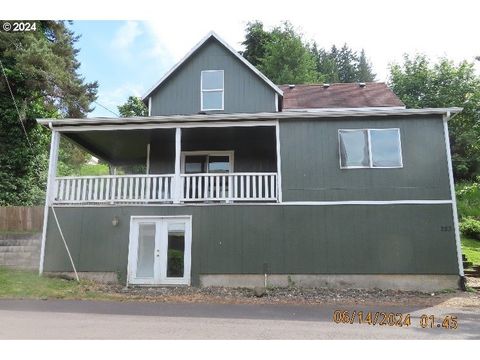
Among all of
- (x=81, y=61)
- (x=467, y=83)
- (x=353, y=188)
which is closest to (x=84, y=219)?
(x=353, y=188)

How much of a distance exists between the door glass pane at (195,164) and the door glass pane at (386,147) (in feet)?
20.2

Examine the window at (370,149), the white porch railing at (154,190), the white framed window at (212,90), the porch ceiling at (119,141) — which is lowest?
the white porch railing at (154,190)

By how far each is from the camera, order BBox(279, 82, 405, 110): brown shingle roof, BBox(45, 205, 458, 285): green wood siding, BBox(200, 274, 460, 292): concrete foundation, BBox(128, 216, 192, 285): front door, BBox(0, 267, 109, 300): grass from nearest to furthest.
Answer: BBox(0, 267, 109, 300): grass → BBox(200, 274, 460, 292): concrete foundation → BBox(45, 205, 458, 285): green wood siding → BBox(128, 216, 192, 285): front door → BBox(279, 82, 405, 110): brown shingle roof

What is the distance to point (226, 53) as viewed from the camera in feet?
46.3

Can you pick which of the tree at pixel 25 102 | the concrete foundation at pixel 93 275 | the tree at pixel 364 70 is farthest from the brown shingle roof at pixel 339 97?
the tree at pixel 364 70

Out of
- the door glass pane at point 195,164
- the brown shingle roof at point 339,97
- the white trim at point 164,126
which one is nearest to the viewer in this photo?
the white trim at point 164,126

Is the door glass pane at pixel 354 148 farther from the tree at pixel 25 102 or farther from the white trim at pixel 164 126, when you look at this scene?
the tree at pixel 25 102

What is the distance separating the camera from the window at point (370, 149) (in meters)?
11.4

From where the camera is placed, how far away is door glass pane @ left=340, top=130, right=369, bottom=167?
11.5 m

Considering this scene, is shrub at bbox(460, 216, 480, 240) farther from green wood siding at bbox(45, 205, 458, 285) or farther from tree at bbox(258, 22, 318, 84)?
tree at bbox(258, 22, 318, 84)

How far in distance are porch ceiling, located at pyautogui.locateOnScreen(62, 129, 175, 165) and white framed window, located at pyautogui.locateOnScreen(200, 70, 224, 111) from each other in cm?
171

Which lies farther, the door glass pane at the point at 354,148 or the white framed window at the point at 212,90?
the white framed window at the point at 212,90

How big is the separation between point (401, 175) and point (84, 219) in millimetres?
9412

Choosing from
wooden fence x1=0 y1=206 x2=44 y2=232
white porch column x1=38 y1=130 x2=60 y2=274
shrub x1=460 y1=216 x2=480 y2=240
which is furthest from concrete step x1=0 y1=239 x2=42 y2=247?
shrub x1=460 y1=216 x2=480 y2=240
